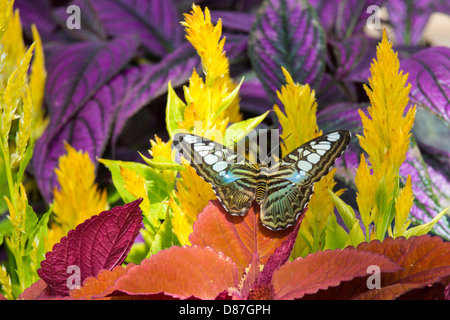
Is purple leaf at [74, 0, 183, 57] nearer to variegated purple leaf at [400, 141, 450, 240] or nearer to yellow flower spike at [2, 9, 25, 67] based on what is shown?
yellow flower spike at [2, 9, 25, 67]

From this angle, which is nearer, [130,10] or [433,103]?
[433,103]

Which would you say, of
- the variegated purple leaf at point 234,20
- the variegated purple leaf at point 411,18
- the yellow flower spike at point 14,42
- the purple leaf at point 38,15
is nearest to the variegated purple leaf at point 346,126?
the variegated purple leaf at point 234,20

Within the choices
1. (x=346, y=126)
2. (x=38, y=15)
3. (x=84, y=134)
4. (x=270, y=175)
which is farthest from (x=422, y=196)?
(x=38, y=15)

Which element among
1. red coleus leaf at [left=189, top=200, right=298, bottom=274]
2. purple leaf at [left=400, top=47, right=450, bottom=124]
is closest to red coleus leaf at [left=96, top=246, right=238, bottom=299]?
red coleus leaf at [left=189, top=200, right=298, bottom=274]

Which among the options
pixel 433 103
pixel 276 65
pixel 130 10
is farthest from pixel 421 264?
pixel 130 10

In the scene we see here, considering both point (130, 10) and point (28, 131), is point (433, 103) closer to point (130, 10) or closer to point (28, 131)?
point (28, 131)

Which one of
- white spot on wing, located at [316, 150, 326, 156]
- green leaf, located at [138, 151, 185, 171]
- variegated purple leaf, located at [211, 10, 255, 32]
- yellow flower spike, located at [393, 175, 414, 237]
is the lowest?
yellow flower spike, located at [393, 175, 414, 237]
